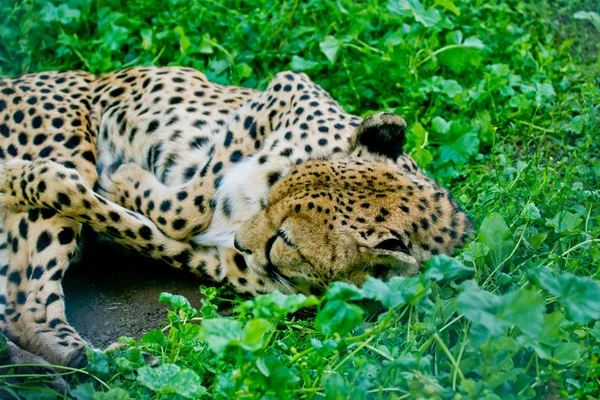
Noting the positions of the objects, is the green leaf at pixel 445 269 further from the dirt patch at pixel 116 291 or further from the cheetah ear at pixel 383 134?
the dirt patch at pixel 116 291

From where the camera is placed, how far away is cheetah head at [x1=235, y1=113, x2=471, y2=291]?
3492 millimetres

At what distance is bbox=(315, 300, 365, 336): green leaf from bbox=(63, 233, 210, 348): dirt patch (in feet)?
5.28

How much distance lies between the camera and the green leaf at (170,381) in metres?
2.62

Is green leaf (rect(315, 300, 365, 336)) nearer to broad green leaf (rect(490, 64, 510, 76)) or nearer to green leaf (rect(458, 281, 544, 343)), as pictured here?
green leaf (rect(458, 281, 544, 343))

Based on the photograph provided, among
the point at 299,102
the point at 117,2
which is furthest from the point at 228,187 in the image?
the point at 117,2

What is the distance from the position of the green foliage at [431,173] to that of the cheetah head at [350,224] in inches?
8.1

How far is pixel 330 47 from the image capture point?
215 inches

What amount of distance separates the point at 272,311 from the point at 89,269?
7.28 feet

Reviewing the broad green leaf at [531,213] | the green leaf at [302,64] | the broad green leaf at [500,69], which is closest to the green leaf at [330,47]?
the green leaf at [302,64]

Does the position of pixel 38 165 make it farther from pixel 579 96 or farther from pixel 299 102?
pixel 579 96

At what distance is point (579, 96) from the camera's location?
18.1 ft

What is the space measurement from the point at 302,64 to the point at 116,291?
6.99ft

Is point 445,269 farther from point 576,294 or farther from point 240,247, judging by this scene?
point 240,247

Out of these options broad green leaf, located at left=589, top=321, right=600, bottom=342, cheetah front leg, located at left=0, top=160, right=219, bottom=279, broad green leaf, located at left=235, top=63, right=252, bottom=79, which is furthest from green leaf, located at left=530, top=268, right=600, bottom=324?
broad green leaf, located at left=235, top=63, right=252, bottom=79
